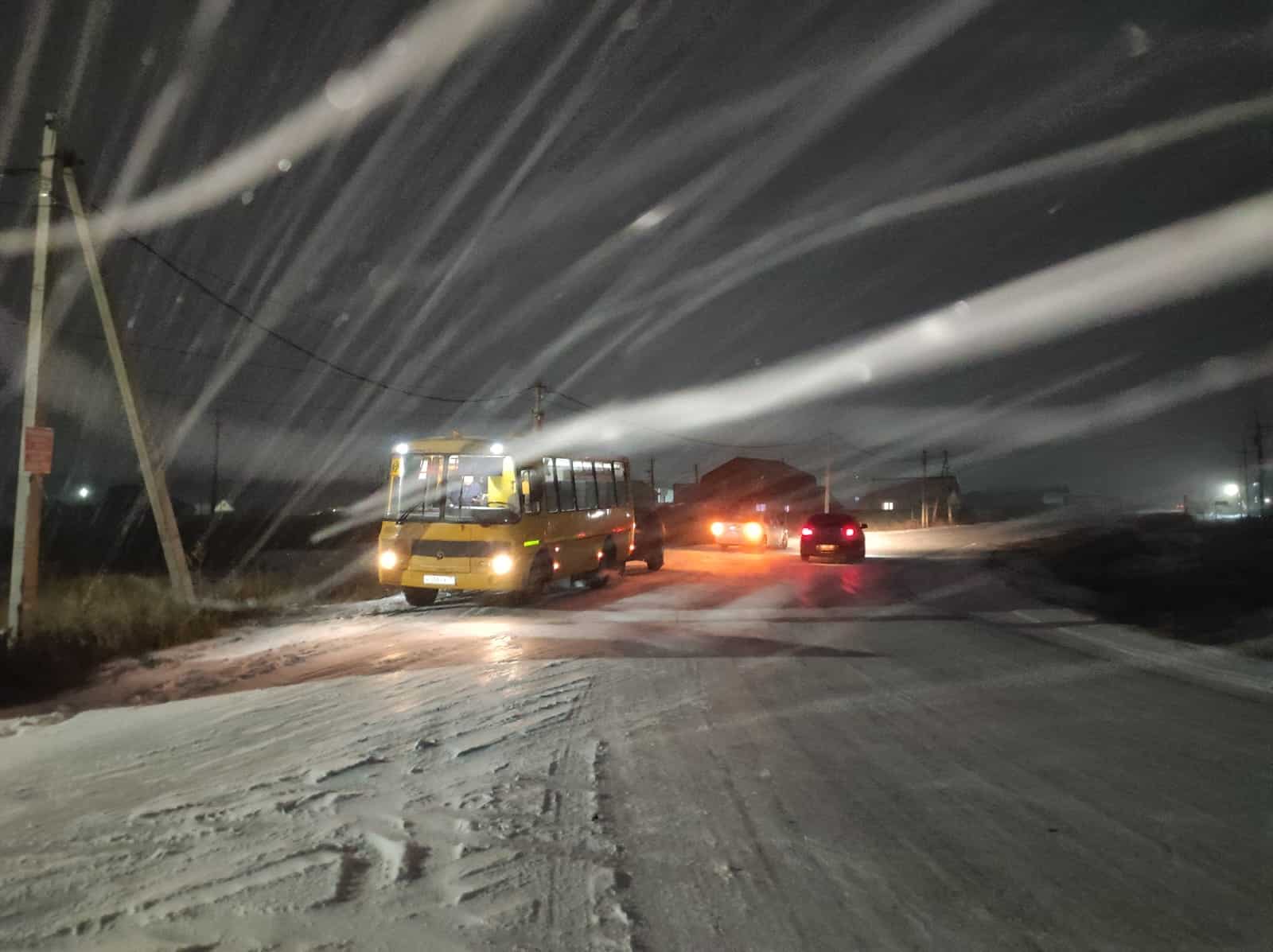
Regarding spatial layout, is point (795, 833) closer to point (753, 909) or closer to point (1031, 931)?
point (753, 909)

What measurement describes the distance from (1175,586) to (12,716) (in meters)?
A: 19.2

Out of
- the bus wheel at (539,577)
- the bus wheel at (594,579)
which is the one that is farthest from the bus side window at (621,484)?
the bus wheel at (539,577)

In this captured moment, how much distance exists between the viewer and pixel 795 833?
5035 millimetres

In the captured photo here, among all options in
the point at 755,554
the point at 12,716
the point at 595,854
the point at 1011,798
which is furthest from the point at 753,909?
the point at 755,554

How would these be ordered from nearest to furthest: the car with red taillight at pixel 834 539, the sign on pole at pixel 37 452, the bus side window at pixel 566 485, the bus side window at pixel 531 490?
the sign on pole at pixel 37 452 → the bus side window at pixel 531 490 → the bus side window at pixel 566 485 → the car with red taillight at pixel 834 539

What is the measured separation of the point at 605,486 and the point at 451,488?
17.9 feet

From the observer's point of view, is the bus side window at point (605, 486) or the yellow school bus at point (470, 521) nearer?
the yellow school bus at point (470, 521)

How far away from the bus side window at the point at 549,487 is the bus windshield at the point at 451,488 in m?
1.06

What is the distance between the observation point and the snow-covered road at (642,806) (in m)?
3.98

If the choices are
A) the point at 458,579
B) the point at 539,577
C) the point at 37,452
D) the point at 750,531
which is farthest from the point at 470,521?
the point at 750,531

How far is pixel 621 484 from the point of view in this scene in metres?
23.1

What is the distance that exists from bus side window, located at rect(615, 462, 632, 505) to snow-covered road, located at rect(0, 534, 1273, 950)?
11.9 metres

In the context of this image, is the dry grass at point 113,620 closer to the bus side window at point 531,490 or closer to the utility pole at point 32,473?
the utility pole at point 32,473

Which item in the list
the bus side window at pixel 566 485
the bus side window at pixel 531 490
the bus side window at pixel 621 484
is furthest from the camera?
the bus side window at pixel 621 484
